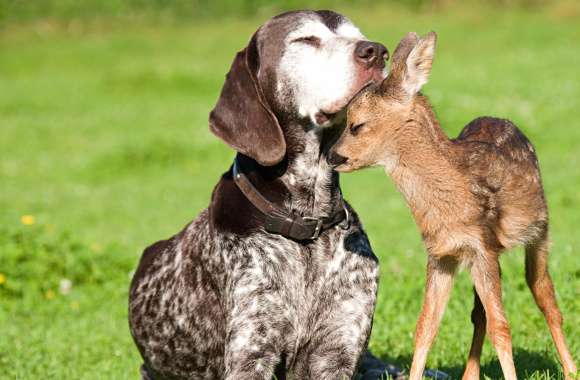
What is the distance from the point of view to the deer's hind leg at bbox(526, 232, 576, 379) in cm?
682

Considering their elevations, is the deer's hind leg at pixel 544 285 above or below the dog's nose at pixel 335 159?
below

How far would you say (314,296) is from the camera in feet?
22.9

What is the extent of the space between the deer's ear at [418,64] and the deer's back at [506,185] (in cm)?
56

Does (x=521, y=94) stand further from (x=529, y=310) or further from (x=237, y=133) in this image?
(x=237, y=133)

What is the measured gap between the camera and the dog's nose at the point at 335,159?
639 centimetres

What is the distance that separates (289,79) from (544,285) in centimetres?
236

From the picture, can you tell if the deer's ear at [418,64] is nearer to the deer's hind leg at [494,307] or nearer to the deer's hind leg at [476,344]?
the deer's hind leg at [494,307]

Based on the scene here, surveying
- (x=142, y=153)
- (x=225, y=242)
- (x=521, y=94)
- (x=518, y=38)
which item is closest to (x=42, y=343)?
(x=225, y=242)

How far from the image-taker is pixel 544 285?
6.92 metres

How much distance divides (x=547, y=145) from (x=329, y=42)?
1579 centimetres

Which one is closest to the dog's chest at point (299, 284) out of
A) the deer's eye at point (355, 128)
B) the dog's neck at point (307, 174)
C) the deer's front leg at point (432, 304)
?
the dog's neck at point (307, 174)

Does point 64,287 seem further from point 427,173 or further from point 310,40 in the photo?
point 427,173

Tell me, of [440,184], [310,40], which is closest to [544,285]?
[440,184]

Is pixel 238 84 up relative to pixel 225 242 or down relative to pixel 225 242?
up
